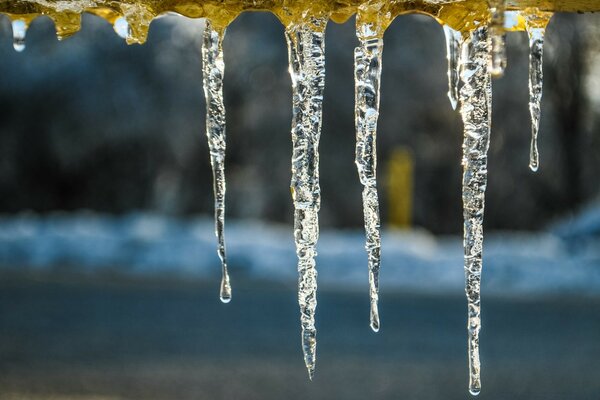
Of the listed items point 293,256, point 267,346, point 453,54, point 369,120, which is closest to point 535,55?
point 453,54

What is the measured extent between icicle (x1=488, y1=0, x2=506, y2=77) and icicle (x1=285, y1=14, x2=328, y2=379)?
343 mm

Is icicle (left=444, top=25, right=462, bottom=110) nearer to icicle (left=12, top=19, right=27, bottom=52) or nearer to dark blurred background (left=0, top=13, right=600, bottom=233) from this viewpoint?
icicle (left=12, top=19, right=27, bottom=52)

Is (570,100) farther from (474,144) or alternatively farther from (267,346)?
(474,144)

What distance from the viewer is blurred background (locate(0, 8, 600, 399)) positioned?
6.62 metres

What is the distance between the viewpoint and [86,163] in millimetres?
12078

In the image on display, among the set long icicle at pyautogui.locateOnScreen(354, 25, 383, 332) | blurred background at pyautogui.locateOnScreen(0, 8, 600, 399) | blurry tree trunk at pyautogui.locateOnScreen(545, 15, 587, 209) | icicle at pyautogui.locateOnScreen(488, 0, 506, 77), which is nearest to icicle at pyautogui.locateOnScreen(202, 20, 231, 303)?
long icicle at pyautogui.locateOnScreen(354, 25, 383, 332)

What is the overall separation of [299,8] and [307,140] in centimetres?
31

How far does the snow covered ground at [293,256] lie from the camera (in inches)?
317

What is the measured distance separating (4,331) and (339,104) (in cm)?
748

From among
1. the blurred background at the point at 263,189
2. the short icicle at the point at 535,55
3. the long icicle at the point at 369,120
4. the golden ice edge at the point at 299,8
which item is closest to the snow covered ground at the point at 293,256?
the blurred background at the point at 263,189

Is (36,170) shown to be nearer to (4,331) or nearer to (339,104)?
(339,104)

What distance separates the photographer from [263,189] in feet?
39.6

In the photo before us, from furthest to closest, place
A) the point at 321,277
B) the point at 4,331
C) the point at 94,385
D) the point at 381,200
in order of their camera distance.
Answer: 1. the point at 381,200
2. the point at 321,277
3. the point at 4,331
4. the point at 94,385

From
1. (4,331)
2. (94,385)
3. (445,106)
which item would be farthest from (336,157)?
(94,385)
